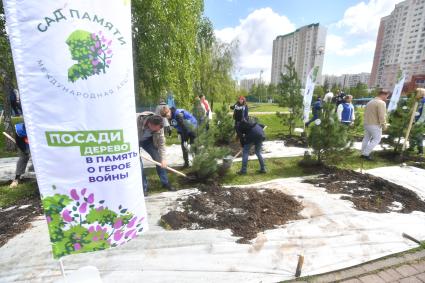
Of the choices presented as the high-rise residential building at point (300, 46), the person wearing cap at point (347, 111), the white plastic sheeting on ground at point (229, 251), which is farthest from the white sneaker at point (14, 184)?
the high-rise residential building at point (300, 46)

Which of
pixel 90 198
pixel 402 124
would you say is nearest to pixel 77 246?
pixel 90 198

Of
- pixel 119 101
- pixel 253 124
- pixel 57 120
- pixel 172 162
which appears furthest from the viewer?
pixel 172 162

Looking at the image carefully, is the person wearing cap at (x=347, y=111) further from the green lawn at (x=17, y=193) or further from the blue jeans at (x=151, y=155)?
the green lawn at (x=17, y=193)

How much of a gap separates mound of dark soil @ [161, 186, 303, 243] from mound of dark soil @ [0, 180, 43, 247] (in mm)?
1882

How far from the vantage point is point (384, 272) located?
2.45 m

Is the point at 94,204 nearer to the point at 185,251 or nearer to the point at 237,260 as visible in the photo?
the point at 185,251

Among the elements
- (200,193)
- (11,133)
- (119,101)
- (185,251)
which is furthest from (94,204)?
(11,133)

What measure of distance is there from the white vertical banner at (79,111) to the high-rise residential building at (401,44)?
2896 inches

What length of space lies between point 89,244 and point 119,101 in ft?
3.83

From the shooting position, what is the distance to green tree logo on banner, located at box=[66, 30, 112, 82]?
152 centimetres

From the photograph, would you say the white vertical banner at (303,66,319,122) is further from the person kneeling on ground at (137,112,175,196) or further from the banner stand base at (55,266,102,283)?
the banner stand base at (55,266,102,283)

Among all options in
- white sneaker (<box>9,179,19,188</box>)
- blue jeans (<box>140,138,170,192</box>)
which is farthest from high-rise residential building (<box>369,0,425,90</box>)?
white sneaker (<box>9,179,19,188</box>)

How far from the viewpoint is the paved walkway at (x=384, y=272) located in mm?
2350

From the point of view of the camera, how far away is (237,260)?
2.57 metres
